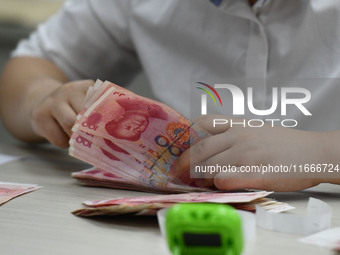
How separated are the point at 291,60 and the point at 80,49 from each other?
1.65 feet

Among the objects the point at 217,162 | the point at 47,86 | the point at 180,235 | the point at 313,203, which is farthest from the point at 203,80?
the point at 180,235

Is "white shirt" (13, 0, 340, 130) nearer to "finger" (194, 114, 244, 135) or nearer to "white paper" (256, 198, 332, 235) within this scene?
"finger" (194, 114, 244, 135)

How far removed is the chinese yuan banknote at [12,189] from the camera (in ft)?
2.14

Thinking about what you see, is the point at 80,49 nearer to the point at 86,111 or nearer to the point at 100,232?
the point at 86,111

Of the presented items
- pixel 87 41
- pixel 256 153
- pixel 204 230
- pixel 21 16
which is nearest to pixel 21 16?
pixel 21 16

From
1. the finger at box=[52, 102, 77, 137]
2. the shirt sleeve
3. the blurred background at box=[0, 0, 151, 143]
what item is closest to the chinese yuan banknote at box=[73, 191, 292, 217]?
the finger at box=[52, 102, 77, 137]

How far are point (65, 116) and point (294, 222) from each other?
41cm

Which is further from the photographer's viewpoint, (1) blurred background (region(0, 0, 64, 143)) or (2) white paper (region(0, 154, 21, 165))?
(1) blurred background (region(0, 0, 64, 143))

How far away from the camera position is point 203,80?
1074 mm

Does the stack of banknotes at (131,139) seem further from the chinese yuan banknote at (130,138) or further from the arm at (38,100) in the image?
the arm at (38,100)

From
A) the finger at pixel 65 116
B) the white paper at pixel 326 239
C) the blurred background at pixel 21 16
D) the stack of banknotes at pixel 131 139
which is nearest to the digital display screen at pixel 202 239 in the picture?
the white paper at pixel 326 239

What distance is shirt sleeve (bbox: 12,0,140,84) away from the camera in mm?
1212

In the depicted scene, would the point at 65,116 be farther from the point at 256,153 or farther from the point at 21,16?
the point at 21,16

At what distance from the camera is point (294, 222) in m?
0.53
